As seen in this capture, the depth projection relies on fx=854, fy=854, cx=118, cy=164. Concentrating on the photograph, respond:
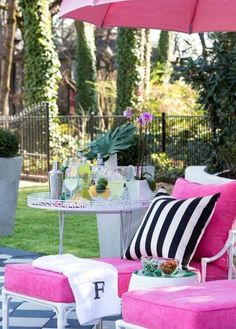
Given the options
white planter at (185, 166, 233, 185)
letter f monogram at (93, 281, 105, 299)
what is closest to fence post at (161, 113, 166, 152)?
white planter at (185, 166, 233, 185)

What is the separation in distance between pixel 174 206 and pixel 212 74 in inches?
273

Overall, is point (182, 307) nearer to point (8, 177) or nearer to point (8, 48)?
point (8, 177)

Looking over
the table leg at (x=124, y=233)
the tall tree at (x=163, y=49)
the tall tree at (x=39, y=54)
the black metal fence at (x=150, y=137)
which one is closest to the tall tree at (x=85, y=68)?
the tall tree at (x=163, y=49)

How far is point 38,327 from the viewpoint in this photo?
587 cm

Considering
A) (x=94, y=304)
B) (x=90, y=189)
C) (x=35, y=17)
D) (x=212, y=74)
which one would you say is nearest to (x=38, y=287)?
(x=94, y=304)

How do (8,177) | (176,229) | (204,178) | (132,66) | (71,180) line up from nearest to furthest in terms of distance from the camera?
1. (176,229)
2. (71,180)
3. (204,178)
4. (8,177)
5. (132,66)

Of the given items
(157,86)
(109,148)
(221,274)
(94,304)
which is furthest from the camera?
(157,86)

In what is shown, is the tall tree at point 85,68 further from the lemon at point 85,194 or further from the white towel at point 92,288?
the white towel at point 92,288

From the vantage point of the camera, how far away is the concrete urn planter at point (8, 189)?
10133 millimetres

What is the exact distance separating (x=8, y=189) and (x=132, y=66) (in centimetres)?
1450

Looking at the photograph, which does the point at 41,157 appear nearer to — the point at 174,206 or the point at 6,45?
the point at 6,45

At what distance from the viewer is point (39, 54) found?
20.5m

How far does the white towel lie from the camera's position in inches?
192

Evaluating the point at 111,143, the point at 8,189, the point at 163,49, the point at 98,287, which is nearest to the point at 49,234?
the point at 8,189
